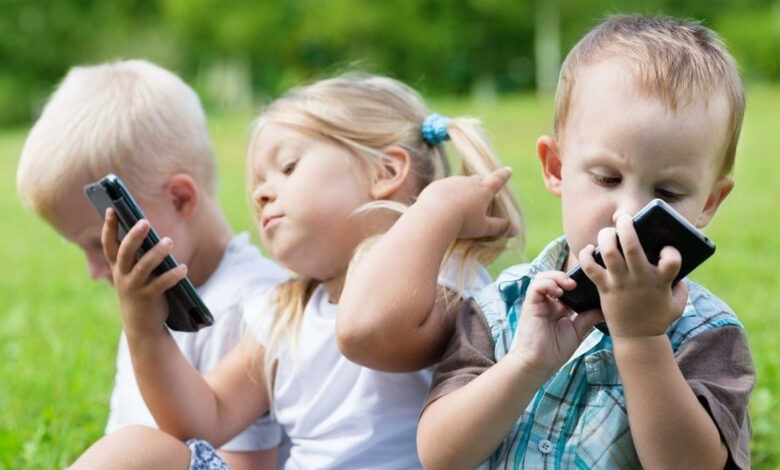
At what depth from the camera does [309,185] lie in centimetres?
256

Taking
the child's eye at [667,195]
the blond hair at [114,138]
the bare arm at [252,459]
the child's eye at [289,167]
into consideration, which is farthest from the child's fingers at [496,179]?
the blond hair at [114,138]

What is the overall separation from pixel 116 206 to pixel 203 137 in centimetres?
89

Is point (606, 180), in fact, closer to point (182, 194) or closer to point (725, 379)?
point (725, 379)

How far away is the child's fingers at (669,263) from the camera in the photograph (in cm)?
170

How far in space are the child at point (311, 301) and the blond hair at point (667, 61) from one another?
17.1 inches

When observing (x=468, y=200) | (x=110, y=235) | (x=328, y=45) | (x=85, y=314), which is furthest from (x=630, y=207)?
(x=328, y=45)

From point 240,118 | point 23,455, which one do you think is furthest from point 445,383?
point 240,118

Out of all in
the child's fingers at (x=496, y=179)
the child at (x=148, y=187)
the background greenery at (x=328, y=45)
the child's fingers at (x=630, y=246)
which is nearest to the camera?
the child's fingers at (x=630, y=246)

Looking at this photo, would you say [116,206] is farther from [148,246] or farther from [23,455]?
[23,455]

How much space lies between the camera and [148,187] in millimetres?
3002

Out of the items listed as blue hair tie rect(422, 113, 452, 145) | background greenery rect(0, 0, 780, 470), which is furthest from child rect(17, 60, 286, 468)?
background greenery rect(0, 0, 780, 470)

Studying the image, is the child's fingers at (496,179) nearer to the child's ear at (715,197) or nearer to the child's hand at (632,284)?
the child's ear at (715,197)

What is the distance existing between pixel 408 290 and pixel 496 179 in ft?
1.24

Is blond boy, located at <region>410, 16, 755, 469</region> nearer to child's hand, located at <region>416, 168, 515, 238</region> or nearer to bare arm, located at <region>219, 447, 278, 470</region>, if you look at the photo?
child's hand, located at <region>416, 168, 515, 238</region>
